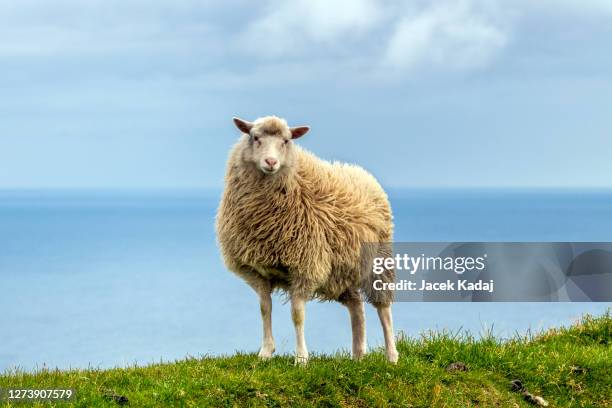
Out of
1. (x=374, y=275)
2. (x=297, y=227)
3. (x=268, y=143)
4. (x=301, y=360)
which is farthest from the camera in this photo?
(x=374, y=275)

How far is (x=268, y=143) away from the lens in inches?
390

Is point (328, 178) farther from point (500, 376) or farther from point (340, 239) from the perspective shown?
point (500, 376)

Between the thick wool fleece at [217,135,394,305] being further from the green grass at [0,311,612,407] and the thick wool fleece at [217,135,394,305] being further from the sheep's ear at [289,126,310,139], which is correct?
the green grass at [0,311,612,407]

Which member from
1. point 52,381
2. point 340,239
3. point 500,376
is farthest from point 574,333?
point 52,381

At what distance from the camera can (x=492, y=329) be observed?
39.7 feet

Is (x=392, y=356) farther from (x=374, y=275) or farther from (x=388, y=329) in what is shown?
(x=374, y=275)

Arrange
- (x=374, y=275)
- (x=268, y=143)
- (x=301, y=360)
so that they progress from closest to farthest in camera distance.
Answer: (x=268, y=143) < (x=301, y=360) < (x=374, y=275)

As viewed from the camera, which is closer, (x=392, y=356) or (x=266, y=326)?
(x=266, y=326)

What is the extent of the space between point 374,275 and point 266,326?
1.66 meters

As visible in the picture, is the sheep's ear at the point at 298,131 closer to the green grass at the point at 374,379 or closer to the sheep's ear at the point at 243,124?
the sheep's ear at the point at 243,124

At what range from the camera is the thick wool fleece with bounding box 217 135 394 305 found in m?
10.2

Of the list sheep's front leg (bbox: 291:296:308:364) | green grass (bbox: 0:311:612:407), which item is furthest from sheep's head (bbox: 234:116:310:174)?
green grass (bbox: 0:311:612:407)
